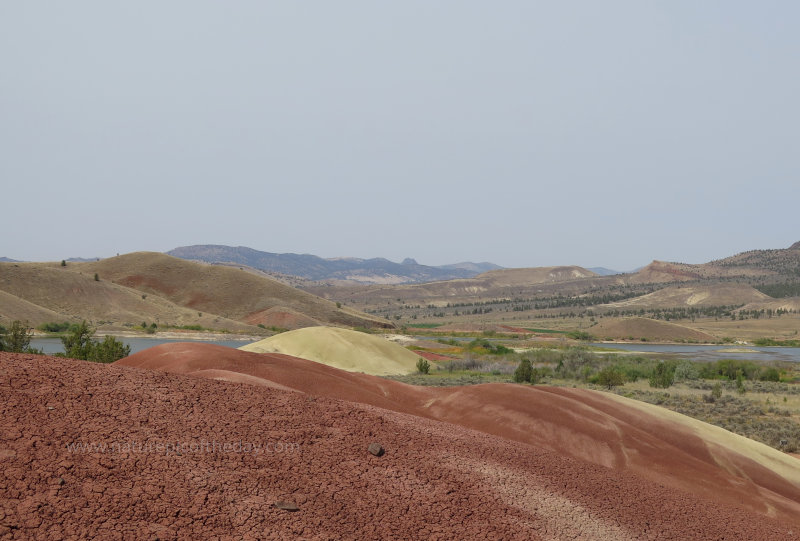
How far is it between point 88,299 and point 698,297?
159m

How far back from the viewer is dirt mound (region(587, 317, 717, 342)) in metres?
104

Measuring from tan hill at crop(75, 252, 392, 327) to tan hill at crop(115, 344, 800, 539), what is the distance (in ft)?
312

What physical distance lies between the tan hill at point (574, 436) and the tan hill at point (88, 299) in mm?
75217

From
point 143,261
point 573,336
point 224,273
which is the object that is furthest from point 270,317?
point 573,336

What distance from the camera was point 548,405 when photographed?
20188mm

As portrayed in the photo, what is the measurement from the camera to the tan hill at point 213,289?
11975 cm

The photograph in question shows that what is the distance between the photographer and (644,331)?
357 ft

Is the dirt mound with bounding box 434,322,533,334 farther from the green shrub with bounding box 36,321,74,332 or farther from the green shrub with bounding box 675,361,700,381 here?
the green shrub with bounding box 36,321,74,332

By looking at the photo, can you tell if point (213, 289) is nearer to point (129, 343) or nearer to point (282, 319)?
point (282, 319)

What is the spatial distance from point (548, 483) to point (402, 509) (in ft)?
12.3

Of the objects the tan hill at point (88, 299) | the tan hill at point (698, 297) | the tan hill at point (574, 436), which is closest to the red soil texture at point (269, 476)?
the tan hill at point (574, 436)

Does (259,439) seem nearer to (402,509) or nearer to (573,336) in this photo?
(402,509)

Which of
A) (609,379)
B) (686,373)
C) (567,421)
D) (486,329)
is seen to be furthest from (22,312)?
(686,373)

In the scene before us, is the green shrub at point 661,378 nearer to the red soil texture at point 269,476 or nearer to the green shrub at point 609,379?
the green shrub at point 609,379
